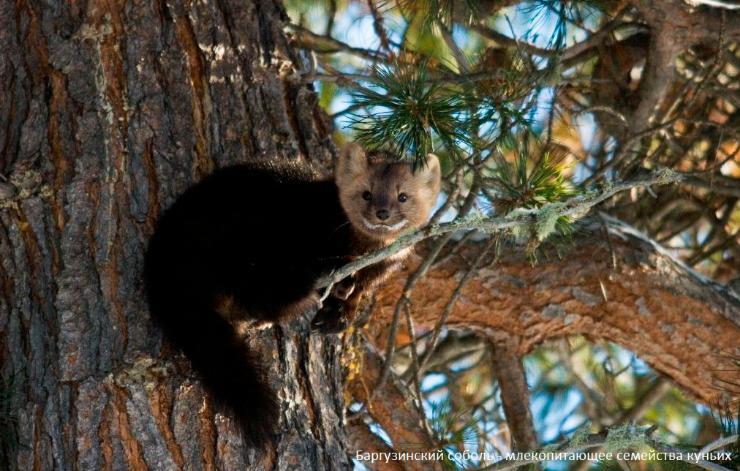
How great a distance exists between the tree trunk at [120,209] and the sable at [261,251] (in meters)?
0.07

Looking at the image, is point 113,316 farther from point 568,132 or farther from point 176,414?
point 568,132

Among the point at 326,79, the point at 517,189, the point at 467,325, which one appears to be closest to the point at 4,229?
the point at 326,79

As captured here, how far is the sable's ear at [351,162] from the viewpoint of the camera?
3785mm

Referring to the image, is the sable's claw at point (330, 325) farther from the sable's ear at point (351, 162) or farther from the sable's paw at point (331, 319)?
the sable's ear at point (351, 162)

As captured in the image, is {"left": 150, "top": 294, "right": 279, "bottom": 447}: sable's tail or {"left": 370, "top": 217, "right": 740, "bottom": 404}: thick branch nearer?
{"left": 150, "top": 294, "right": 279, "bottom": 447}: sable's tail

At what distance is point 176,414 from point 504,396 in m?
2.06

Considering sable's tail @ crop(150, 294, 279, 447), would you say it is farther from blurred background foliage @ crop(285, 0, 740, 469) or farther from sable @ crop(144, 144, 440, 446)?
blurred background foliage @ crop(285, 0, 740, 469)

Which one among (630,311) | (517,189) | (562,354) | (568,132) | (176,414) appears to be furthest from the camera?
(562,354)

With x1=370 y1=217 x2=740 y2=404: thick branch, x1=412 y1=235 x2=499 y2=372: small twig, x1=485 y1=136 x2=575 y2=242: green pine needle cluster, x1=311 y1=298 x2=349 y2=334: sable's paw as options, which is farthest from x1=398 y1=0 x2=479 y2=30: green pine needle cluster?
x1=311 y1=298 x2=349 y2=334: sable's paw

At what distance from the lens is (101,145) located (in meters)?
3.12

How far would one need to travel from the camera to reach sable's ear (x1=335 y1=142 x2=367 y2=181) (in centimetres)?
379

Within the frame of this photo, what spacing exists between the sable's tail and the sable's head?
945mm

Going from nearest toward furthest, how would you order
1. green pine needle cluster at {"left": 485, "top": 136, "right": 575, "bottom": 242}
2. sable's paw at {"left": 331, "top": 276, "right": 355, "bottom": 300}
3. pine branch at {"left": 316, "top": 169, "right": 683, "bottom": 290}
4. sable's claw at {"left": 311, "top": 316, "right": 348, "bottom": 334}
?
pine branch at {"left": 316, "top": 169, "right": 683, "bottom": 290}
green pine needle cluster at {"left": 485, "top": 136, "right": 575, "bottom": 242}
sable's claw at {"left": 311, "top": 316, "right": 348, "bottom": 334}
sable's paw at {"left": 331, "top": 276, "right": 355, "bottom": 300}

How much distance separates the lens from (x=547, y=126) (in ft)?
14.6
